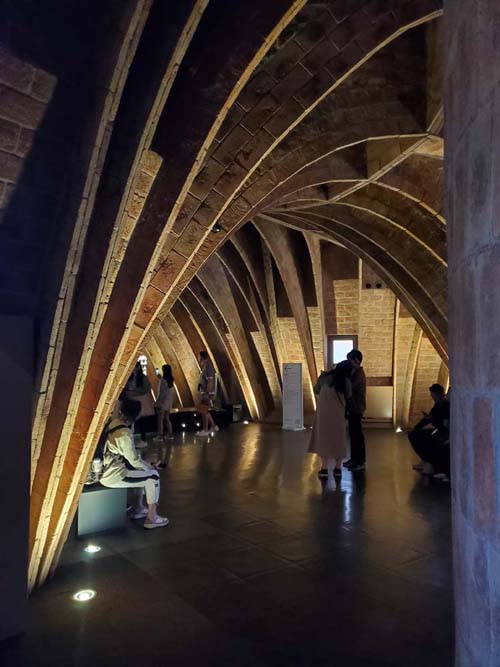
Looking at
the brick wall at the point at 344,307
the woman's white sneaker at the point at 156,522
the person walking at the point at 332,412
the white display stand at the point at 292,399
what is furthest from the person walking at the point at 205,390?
the woman's white sneaker at the point at 156,522

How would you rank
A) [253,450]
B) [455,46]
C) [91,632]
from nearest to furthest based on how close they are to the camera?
[455,46], [91,632], [253,450]

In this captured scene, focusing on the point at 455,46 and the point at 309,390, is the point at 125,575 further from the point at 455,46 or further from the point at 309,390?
the point at 309,390

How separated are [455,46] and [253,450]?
8252mm

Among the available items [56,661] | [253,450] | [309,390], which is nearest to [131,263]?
[56,661]

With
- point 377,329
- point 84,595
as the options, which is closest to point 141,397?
point 377,329

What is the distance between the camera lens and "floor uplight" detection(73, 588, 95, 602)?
3463 millimetres

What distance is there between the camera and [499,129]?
1.49 meters

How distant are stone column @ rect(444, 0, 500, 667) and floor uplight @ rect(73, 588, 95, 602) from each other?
253 cm

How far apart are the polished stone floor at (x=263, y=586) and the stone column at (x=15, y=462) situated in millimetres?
249

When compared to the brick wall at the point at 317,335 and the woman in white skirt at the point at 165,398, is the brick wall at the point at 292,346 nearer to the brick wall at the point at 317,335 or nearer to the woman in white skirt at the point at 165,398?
the brick wall at the point at 317,335

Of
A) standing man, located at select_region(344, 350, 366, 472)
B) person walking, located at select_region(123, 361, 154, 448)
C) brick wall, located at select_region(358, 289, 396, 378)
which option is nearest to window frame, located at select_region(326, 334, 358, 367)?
brick wall, located at select_region(358, 289, 396, 378)

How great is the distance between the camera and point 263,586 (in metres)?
3.65

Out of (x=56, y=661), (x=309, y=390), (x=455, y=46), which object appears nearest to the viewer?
(x=455, y=46)

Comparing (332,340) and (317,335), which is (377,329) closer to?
(332,340)
